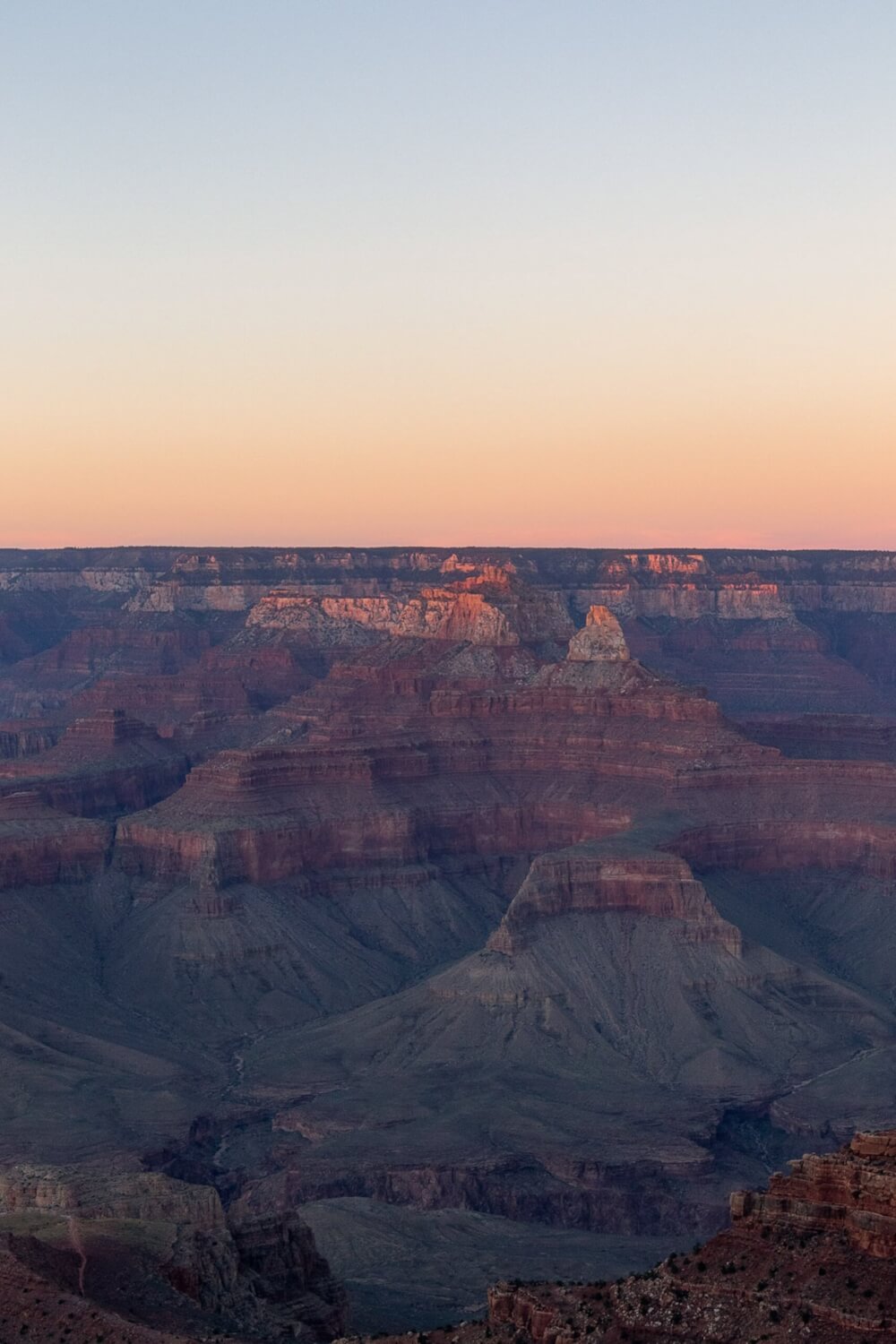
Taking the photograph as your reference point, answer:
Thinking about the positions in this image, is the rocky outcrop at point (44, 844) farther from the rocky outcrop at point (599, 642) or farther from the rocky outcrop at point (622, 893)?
the rocky outcrop at point (599, 642)

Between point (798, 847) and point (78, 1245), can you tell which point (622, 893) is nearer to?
point (798, 847)

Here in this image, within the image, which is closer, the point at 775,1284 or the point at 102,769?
the point at 775,1284

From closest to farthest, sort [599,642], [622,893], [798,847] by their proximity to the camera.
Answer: [622,893] → [798,847] → [599,642]

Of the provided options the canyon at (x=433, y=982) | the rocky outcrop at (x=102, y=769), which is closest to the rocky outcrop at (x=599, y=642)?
the canyon at (x=433, y=982)

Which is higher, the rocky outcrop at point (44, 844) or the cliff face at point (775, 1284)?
the cliff face at point (775, 1284)

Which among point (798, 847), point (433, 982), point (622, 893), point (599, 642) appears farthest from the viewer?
point (599, 642)

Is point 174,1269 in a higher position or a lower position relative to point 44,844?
higher

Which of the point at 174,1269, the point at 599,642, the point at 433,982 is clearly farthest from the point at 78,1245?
the point at 599,642

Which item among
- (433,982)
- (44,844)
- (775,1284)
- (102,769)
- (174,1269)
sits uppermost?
(775,1284)
